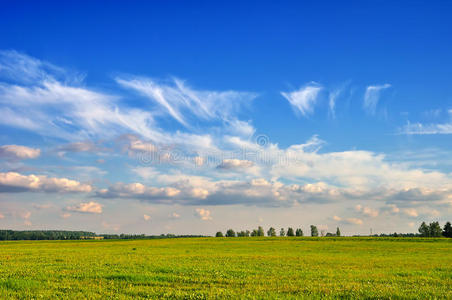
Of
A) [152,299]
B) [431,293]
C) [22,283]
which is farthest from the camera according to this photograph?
[22,283]

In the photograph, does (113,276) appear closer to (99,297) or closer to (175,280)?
(175,280)

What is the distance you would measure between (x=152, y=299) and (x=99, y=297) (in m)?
2.28

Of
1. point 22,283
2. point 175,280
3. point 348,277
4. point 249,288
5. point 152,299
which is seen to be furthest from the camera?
point 348,277

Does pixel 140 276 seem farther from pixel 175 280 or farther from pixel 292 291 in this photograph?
pixel 292 291

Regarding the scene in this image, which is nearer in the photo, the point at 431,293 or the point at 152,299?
the point at 152,299

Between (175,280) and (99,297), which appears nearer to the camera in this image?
(99,297)

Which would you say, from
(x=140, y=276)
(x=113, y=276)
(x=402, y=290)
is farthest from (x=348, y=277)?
(x=113, y=276)

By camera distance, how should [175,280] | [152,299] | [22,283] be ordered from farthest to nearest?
[175,280]
[22,283]
[152,299]

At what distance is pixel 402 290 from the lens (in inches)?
682

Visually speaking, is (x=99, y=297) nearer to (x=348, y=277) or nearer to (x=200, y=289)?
(x=200, y=289)

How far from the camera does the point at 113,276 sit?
21.8 metres

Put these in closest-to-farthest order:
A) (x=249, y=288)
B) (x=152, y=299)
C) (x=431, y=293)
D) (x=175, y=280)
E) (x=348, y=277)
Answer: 1. (x=152, y=299)
2. (x=431, y=293)
3. (x=249, y=288)
4. (x=175, y=280)
5. (x=348, y=277)

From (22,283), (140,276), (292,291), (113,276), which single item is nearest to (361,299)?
(292,291)

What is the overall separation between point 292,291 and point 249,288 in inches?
79.9
